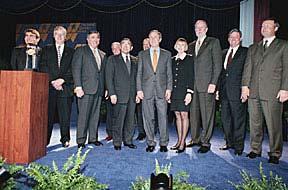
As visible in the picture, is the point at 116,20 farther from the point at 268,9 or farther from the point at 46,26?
the point at 268,9

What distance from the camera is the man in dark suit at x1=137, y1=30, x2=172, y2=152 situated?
12.1 feet

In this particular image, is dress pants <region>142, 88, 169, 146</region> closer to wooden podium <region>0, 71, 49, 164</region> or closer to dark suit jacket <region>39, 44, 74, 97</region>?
dark suit jacket <region>39, 44, 74, 97</region>

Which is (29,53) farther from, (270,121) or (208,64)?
(270,121)

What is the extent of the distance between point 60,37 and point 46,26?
4.36m

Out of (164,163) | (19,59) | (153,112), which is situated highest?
(19,59)

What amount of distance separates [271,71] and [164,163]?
4.91 feet

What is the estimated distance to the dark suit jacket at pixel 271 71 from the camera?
11.0 ft

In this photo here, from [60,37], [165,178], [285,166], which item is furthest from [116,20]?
[165,178]

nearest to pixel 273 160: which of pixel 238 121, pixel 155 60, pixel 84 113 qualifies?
pixel 238 121

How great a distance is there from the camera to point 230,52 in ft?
12.8

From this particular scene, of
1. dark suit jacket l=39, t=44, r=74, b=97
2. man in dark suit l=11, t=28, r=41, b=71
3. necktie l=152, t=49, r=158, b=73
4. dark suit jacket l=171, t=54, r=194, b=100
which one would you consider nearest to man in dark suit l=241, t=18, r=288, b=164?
dark suit jacket l=171, t=54, r=194, b=100

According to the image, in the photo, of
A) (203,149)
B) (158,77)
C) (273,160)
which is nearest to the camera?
(273,160)

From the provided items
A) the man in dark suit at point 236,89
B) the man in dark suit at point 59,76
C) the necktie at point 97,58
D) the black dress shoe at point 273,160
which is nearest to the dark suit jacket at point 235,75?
the man in dark suit at point 236,89

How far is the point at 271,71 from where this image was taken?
340 centimetres
